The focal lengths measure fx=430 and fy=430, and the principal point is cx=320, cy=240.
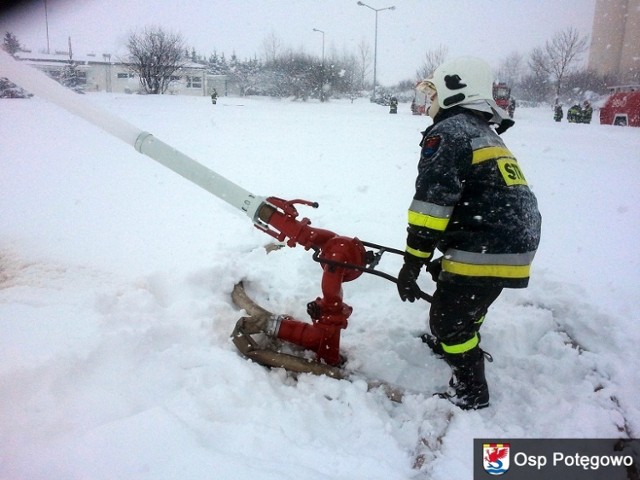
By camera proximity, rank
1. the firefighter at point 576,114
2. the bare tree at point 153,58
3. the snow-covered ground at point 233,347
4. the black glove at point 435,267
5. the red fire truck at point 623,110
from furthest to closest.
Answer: the bare tree at point 153,58 < the firefighter at point 576,114 < the red fire truck at point 623,110 < the black glove at point 435,267 < the snow-covered ground at point 233,347

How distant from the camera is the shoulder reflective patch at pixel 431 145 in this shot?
6.86 ft

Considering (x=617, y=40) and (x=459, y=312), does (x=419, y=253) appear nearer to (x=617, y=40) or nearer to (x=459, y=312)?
(x=459, y=312)

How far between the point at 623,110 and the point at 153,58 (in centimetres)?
2817

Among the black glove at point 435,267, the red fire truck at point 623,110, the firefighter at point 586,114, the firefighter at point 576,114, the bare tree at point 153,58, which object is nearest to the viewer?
the black glove at point 435,267

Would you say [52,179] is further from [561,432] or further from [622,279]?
[622,279]

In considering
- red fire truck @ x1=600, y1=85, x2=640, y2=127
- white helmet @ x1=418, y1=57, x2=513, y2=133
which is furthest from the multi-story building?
white helmet @ x1=418, y1=57, x2=513, y2=133

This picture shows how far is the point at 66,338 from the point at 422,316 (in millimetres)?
2317

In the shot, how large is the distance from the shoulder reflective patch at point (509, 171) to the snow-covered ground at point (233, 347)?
4.03 ft

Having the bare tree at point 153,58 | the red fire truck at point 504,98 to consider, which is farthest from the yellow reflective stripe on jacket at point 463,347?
the bare tree at point 153,58

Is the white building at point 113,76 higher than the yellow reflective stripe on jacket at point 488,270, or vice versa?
the white building at point 113,76

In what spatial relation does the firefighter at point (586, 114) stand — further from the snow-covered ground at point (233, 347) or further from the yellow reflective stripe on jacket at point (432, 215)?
the yellow reflective stripe on jacket at point (432, 215)

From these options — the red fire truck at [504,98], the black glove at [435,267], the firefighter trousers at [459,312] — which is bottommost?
the firefighter trousers at [459,312]

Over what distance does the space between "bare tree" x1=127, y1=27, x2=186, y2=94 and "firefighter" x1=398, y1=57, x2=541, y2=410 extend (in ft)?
103

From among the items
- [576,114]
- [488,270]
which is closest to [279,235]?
[488,270]
